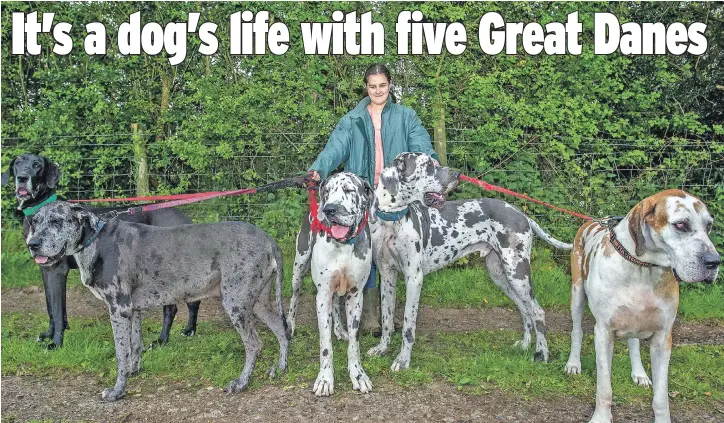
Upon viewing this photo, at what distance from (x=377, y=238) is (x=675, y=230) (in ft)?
7.85

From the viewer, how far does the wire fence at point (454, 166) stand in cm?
808

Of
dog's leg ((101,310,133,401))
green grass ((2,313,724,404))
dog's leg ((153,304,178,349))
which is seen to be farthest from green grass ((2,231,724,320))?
dog's leg ((101,310,133,401))

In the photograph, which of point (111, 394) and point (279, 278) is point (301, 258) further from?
point (111, 394)

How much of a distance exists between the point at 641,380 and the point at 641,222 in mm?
1672

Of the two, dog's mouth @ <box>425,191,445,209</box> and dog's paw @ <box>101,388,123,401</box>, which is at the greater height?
dog's mouth @ <box>425,191,445,209</box>

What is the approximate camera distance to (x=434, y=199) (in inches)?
195

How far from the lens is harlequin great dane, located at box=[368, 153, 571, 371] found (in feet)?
16.3

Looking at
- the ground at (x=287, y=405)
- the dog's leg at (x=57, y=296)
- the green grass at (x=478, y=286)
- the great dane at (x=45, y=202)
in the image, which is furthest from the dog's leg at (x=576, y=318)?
the dog's leg at (x=57, y=296)

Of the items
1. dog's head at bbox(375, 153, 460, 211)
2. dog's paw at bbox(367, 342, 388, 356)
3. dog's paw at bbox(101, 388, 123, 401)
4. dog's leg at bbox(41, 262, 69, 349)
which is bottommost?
dog's paw at bbox(101, 388, 123, 401)

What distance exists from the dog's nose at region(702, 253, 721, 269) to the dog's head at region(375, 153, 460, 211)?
2063mm

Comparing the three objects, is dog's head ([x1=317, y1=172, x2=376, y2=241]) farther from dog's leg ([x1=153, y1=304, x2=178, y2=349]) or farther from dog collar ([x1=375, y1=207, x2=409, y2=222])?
dog's leg ([x1=153, y1=304, x2=178, y2=349])

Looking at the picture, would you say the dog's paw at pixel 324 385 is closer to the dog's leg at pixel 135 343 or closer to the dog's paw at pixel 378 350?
the dog's paw at pixel 378 350

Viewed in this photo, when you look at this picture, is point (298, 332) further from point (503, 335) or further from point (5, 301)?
point (5, 301)

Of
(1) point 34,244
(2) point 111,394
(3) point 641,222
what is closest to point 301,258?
Result: (2) point 111,394
